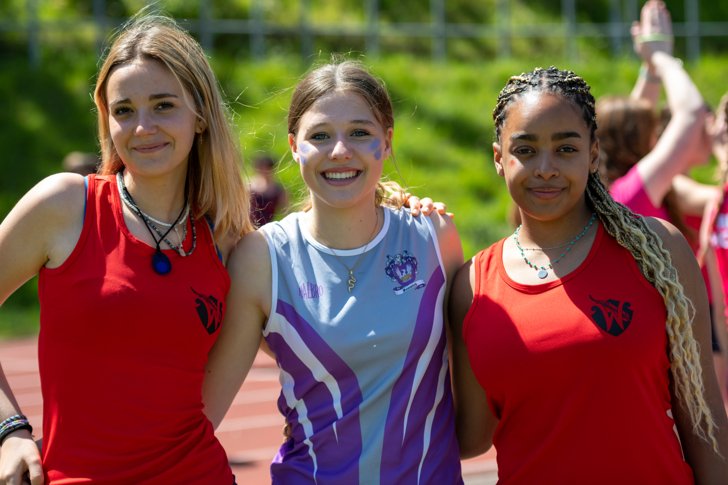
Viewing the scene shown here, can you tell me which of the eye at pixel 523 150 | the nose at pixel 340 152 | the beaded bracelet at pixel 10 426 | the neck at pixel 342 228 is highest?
the nose at pixel 340 152

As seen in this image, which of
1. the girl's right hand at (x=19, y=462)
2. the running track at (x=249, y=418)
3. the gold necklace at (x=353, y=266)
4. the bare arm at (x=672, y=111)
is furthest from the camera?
the running track at (x=249, y=418)

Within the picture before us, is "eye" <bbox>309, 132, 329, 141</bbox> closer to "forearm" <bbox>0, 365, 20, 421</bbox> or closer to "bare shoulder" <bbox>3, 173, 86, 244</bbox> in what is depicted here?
"bare shoulder" <bbox>3, 173, 86, 244</bbox>

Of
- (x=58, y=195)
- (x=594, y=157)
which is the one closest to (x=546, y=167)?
(x=594, y=157)

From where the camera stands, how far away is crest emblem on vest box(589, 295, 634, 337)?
2725 millimetres

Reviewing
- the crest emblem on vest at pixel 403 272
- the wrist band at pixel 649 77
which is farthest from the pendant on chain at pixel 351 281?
the wrist band at pixel 649 77

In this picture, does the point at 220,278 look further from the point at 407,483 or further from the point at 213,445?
the point at 407,483

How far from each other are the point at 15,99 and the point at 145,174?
1382cm

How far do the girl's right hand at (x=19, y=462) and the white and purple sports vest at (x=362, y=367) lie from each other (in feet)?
2.36

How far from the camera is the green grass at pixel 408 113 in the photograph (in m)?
14.5

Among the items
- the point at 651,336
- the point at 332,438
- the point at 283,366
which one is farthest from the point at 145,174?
the point at 651,336

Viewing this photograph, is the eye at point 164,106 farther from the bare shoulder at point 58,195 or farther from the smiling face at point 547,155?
the smiling face at point 547,155

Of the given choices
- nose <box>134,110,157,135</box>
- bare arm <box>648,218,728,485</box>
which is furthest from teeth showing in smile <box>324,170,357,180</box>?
bare arm <box>648,218,728,485</box>

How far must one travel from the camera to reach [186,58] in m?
3.04

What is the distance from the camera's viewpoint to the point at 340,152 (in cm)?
301
